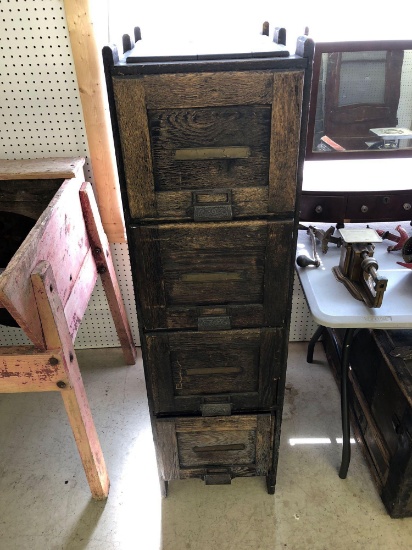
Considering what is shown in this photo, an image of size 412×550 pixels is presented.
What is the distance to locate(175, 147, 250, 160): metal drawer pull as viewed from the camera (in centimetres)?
97

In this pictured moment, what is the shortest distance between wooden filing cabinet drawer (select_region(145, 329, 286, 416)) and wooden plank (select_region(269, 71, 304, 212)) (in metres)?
0.42

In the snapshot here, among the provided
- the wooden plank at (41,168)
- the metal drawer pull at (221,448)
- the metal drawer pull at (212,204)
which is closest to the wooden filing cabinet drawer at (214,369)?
the metal drawer pull at (221,448)

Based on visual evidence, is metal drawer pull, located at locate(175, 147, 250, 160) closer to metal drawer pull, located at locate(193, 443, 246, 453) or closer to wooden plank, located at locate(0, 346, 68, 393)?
wooden plank, located at locate(0, 346, 68, 393)

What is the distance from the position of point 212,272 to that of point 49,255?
19.8 inches

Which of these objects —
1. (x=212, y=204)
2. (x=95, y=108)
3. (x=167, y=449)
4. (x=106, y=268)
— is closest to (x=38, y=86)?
(x=95, y=108)

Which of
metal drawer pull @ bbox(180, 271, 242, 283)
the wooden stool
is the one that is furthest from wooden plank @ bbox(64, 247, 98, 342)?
metal drawer pull @ bbox(180, 271, 242, 283)

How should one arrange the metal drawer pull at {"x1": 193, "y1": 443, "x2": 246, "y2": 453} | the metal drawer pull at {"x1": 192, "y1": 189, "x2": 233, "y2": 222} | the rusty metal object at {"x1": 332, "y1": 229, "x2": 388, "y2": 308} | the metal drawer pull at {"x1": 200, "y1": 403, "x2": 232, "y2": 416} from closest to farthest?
the metal drawer pull at {"x1": 192, "y1": 189, "x2": 233, "y2": 222}, the rusty metal object at {"x1": 332, "y1": 229, "x2": 388, "y2": 308}, the metal drawer pull at {"x1": 200, "y1": 403, "x2": 232, "y2": 416}, the metal drawer pull at {"x1": 193, "y1": 443, "x2": 246, "y2": 453}

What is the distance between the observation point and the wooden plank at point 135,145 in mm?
903

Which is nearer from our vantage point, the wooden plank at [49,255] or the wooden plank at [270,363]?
the wooden plank at [49,255]

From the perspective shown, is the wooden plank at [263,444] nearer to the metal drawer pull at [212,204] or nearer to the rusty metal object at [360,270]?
the rusty metal object at [360,270]

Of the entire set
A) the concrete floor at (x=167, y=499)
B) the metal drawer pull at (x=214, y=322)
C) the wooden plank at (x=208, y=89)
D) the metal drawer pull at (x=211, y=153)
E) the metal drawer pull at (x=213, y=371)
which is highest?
the wooden plank at (x=208, y=89)

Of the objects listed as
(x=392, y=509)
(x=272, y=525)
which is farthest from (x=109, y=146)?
(x=392, y=509)

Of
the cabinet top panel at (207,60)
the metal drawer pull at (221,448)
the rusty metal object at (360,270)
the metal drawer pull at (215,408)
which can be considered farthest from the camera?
the metal drawer pull at (221,448)

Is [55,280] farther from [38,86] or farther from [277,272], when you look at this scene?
[38,86]
